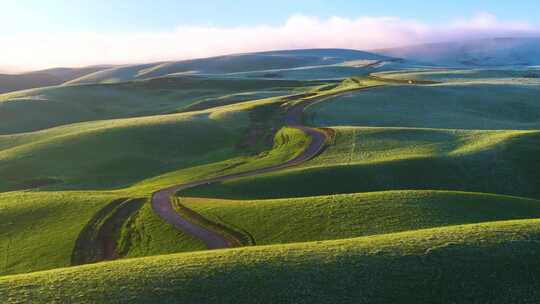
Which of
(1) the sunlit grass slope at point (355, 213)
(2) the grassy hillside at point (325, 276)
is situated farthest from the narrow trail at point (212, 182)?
(2) the grassy hillside at point (325, 276)

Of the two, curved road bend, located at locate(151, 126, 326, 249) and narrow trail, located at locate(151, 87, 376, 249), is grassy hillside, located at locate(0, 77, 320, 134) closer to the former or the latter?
narrow trail, located at locate(151, 87, 376, 249)

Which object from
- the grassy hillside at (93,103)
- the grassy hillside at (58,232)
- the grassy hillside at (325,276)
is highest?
the grassy hillside at (93,103)

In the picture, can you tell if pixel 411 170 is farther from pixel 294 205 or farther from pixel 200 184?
pixel 200 184

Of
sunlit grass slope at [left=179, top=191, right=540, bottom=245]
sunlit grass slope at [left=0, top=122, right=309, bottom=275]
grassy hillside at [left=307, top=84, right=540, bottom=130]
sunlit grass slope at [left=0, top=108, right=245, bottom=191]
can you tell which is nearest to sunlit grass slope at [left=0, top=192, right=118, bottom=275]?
sunlit grass slope at [left=0, top=122, right=309, bottom=275]

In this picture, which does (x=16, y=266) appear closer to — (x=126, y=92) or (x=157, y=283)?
(x=157, y=283)

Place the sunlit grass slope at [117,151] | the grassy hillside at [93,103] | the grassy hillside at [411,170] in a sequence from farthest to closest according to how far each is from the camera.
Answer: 1. the grassy hillside at [93,103]
2. the sunlit grass slope at [117,151]
3. the grassy hillside at [411,170]

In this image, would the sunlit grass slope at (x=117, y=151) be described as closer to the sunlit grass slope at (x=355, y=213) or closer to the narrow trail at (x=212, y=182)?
the narrow trail at (x=212, y=182)

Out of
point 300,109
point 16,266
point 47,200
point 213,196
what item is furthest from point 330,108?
point 16,266

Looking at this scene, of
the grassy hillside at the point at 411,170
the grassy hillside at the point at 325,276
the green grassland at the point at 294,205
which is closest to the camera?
the grassy hillside at the point at 325,276
